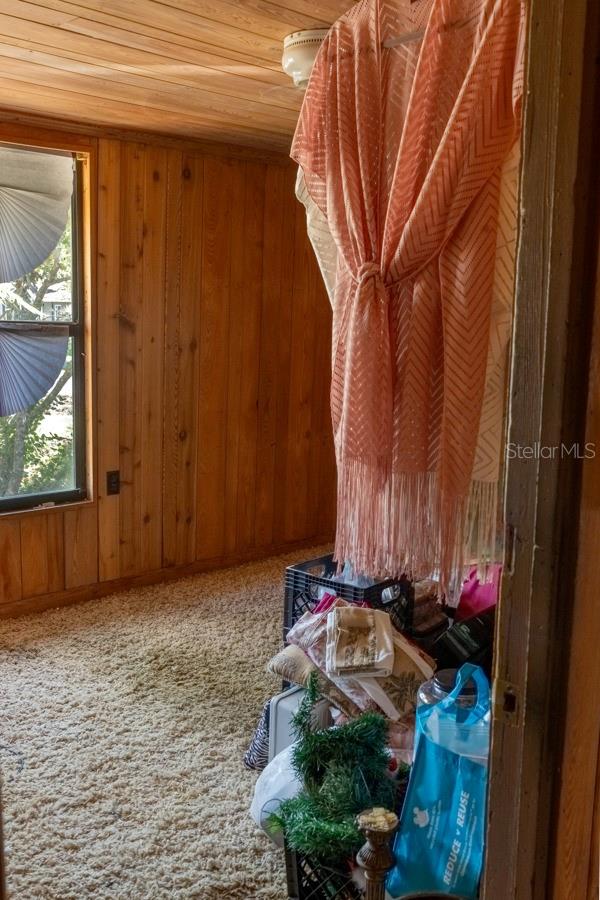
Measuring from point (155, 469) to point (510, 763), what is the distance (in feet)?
9.74

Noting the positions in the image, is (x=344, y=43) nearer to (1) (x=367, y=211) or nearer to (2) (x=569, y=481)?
(1) (x=367, y=211)

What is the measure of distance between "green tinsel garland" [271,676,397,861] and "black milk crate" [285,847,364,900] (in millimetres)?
36

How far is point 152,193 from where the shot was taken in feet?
11.4

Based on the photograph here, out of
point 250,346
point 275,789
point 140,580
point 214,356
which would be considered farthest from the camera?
point 250,346

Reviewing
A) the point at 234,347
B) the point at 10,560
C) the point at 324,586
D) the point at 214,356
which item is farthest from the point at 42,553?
the point at 324,586

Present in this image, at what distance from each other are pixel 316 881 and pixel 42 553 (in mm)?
2079

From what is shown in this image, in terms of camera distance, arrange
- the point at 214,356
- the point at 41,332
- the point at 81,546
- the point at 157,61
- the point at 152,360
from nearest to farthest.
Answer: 1. the point at 157,61
2. the point at 41,332
3. the point at 81,546
4. the point at 152,360
5. the point at 214,356

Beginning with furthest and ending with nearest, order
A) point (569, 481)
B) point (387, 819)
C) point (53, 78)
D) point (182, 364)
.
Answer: point (182, 364)
point (53, 78)
point (387, 819)
point (569, 481)

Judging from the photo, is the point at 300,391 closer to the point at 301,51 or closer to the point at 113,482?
the point at 113,482

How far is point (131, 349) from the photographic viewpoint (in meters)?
3.51

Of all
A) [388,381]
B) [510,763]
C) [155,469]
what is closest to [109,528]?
[155,469]

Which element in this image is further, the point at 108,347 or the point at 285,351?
the point at 285,351

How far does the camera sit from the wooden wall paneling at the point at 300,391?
4035 millimetres

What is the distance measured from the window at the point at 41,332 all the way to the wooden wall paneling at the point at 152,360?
0.29 metres
